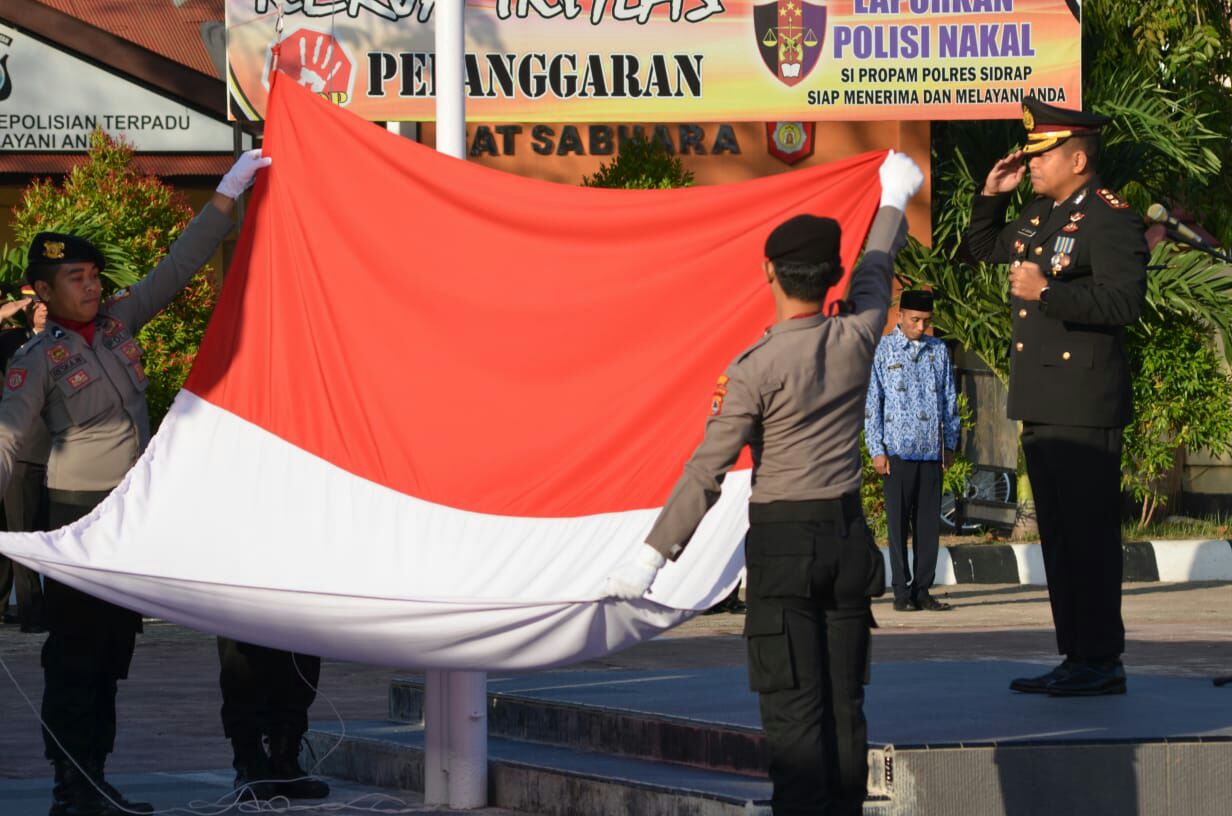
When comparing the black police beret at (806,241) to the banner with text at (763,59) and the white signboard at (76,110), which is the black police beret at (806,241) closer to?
the banner with text at (763,59)

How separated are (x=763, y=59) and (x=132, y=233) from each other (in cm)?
562

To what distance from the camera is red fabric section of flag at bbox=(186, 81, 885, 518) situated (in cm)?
681

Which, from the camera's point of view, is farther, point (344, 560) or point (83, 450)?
point (83, 450)

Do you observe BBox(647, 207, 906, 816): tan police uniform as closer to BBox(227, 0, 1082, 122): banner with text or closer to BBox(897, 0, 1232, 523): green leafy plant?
BBox(897, 0, 1232, 523): green leafy plant

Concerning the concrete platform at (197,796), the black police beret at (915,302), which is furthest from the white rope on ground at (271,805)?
the black police beret at (915,302)

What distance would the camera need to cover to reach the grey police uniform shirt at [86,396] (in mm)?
7414

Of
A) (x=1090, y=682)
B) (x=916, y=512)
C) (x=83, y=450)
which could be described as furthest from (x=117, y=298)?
(x=916, y=512)

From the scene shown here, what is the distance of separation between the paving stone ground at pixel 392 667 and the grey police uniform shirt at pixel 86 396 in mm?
1192

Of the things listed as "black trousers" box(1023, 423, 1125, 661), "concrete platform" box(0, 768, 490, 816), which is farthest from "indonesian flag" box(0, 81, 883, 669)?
"black trousers" box(1023, 423, 1125, 661)

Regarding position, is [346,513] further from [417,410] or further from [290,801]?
[290,801]

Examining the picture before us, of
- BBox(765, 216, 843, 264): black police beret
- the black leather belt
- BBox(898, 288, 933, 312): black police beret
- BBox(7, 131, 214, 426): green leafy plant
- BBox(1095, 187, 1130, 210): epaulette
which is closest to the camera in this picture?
BBox(765, 216, 843, 264): black police beret

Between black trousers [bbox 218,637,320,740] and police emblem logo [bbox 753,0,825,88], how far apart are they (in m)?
11.4

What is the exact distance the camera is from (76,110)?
22328mm

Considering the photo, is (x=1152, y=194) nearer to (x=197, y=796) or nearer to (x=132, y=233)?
(x=132, y=233)
